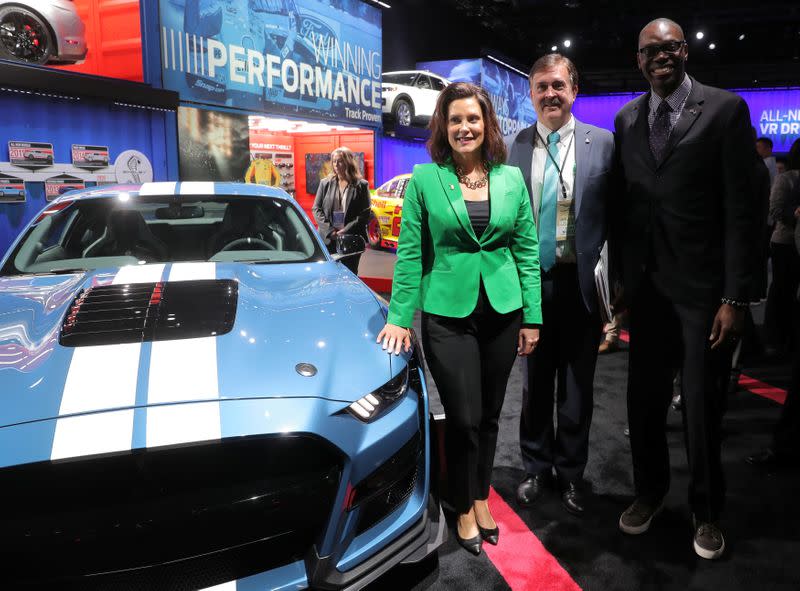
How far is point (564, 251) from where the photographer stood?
2.27 m

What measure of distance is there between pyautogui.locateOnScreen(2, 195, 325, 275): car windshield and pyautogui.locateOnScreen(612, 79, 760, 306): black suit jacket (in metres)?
1.39

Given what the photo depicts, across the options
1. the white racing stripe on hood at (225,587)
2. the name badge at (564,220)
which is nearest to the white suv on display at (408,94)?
the name badge at (564,220)

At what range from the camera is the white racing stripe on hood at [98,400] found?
130 centimetres

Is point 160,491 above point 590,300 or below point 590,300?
below

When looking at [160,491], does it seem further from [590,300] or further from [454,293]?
[590,300]

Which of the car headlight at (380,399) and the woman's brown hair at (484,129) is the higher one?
the woman's brown hair at (484,129)

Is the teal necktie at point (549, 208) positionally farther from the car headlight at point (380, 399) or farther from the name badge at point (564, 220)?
the car headlight at point (380, 399)

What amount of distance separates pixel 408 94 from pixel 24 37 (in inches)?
287

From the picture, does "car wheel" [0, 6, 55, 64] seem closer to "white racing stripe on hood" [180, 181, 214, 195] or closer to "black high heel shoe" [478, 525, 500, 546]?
"white racing stripe on hood" [180, 181, 214, 195]

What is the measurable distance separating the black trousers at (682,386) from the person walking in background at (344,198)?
3.25m

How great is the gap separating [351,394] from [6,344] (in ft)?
3.24

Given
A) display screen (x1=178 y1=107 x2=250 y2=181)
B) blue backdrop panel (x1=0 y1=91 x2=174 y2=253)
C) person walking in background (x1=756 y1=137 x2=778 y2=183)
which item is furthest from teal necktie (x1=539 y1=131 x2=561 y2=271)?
display screen (x1=178 y1=107 x2=250 y2=181)

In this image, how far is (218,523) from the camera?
54.8 inches

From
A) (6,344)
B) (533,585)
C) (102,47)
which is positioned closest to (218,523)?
(6,344)
